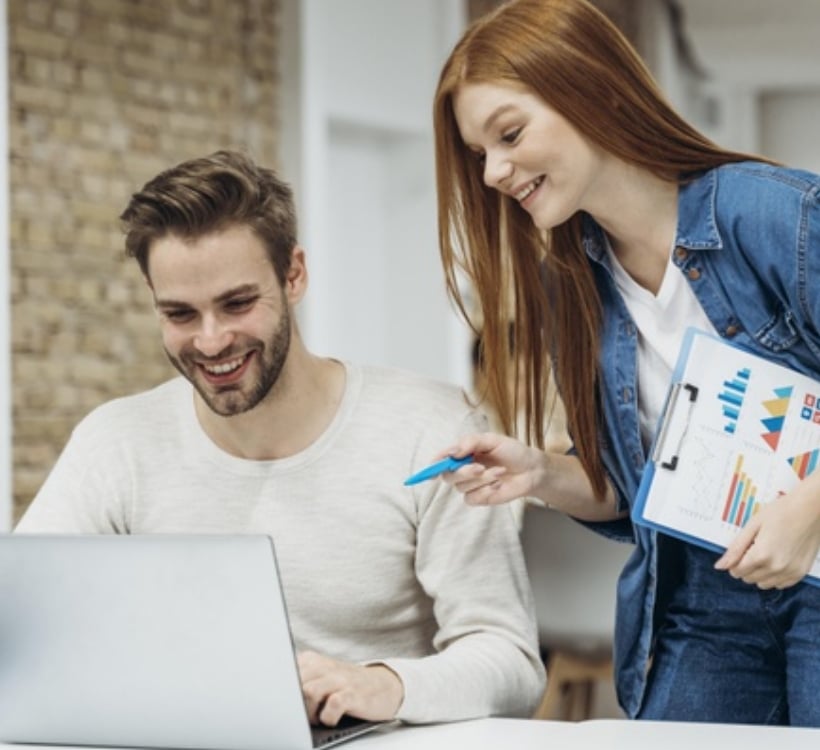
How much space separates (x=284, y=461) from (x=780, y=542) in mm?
688

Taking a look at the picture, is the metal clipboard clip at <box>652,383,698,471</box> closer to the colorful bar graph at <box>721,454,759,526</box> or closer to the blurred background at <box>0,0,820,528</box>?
the colorful bar graph at <box>721,454,759,526</box>

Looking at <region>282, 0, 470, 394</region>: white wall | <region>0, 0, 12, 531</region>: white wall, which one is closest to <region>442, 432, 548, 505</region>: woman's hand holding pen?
<region>0, 0, 12, 531</region>: white wall

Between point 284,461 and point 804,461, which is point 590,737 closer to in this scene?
point 804,461

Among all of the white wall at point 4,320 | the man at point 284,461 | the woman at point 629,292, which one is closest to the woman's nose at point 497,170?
the woman at point 629,292

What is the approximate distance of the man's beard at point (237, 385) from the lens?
2.09 m

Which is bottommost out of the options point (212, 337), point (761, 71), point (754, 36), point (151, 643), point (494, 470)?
point (151, 643)

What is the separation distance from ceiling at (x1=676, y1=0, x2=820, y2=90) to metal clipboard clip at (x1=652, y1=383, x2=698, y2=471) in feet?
23.1

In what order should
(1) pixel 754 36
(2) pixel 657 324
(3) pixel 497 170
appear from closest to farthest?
(3) pixel 497 170
(2) pixel 657 324
(1) pixel 754 36

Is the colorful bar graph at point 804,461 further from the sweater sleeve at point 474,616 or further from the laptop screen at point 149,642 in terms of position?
the laptop screen at point 149,642

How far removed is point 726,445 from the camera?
1.89 metres

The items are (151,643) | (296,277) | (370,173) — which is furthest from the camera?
(370,173)

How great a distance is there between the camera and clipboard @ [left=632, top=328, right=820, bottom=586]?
1865 millimetres

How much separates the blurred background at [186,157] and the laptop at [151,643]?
250 centimetres

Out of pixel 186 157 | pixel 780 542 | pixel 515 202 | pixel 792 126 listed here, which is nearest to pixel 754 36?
pixel 792 126
